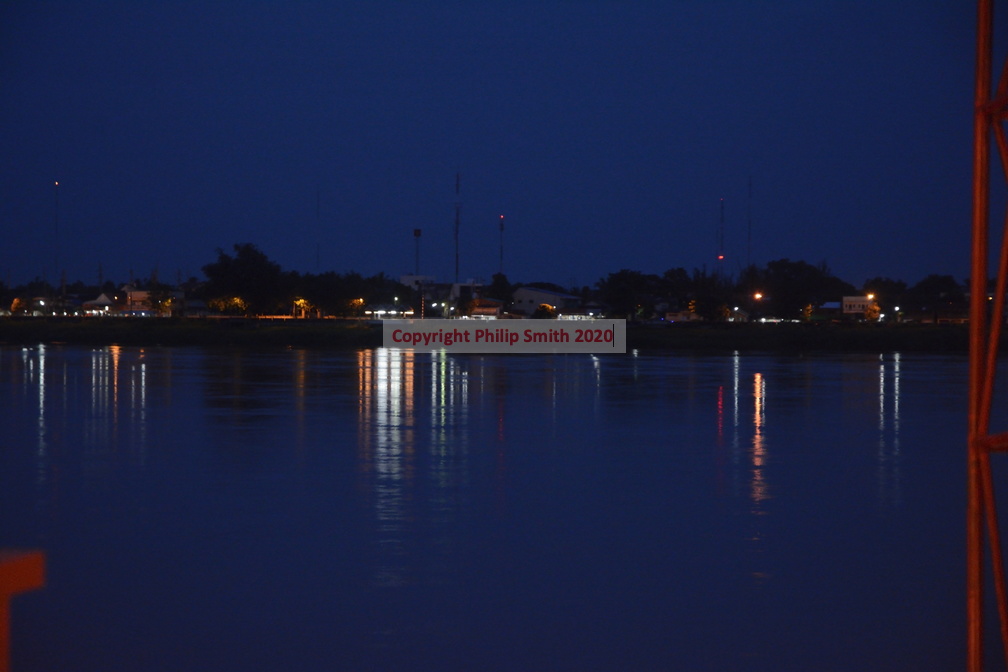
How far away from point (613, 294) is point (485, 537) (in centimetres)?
7945

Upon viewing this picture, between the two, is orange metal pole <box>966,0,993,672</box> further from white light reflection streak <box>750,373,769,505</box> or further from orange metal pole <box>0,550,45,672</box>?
white light reflection streak <box>750,373,769,505</box>

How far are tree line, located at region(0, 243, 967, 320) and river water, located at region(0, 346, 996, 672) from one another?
6179 centimetres

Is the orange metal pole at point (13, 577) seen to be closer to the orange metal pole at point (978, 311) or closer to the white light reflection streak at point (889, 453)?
the orange metal pole at point (978, 311)

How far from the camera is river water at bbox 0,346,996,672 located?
5637 mm

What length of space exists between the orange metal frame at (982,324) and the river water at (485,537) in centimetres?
150

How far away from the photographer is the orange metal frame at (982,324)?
3932 mm

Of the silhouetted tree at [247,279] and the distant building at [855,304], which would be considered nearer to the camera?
the silhouetted tree at [247,279]

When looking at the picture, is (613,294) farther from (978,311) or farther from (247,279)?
(978,311)

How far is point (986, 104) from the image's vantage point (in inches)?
157

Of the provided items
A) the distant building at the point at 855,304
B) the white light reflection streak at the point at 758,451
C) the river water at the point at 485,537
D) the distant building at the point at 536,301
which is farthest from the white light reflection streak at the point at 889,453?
the distant building at the point at 855,304

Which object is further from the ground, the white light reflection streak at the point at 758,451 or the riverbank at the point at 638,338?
the riverbank at the point at 638,338

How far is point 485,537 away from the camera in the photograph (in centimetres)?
805

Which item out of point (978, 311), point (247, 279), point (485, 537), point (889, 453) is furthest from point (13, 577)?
point (247, 279)

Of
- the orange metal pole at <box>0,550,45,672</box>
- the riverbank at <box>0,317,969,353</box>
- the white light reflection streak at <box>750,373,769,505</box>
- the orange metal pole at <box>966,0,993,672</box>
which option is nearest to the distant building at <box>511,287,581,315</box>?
the riverbank at <box>0,317,969,353</box>
